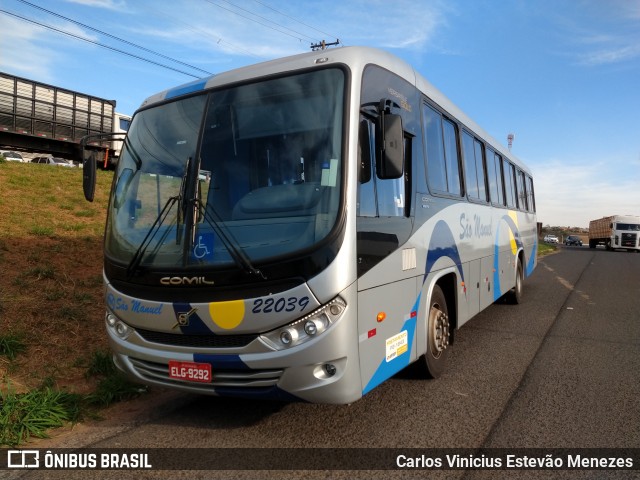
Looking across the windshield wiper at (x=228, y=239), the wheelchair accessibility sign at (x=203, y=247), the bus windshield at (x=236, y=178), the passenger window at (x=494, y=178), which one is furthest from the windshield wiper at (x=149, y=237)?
the passenger window at (x=494, y=178)

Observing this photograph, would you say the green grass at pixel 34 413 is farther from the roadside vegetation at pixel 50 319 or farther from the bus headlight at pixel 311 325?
the bus headlight at pixel 311 325

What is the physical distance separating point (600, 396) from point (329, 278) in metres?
3.01

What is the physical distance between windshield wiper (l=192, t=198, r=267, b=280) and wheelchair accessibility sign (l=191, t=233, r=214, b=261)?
8cm

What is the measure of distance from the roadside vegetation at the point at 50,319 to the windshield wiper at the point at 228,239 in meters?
2.07

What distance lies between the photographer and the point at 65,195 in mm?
11891

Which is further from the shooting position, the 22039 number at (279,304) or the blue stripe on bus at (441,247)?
the blue stripe on bus at (441,247)

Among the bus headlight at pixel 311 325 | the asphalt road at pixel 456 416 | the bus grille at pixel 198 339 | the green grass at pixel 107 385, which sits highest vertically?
the bus headlight at pixel 311 325

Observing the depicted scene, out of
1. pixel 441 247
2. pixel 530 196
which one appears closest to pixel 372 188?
pixel 441 247

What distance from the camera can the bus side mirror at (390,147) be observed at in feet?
11.8

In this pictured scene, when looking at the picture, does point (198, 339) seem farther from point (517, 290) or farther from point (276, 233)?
point (517, 290)

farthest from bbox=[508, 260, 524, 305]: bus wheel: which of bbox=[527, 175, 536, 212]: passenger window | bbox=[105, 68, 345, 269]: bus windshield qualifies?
bbox=[105, 68, 345, 269]: bus windshield

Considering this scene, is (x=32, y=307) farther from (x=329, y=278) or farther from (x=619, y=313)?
(x=619, y=313)

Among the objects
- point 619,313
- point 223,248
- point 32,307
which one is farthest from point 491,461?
point 619,313

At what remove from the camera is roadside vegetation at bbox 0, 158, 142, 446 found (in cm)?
416
